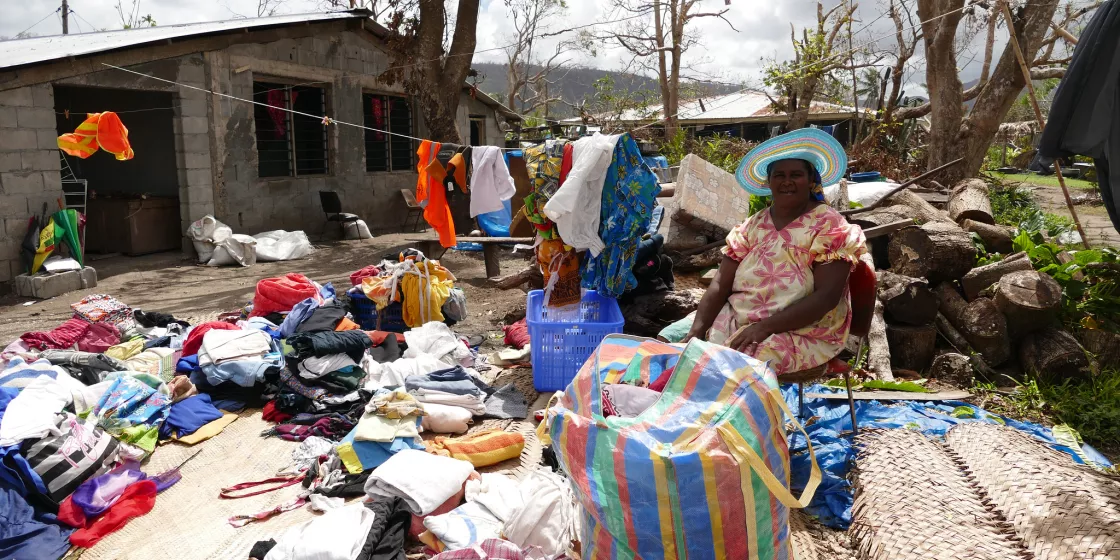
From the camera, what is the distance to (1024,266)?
15.4ft

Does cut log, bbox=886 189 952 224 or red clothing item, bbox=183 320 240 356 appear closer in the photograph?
red clothing item, bbox=183 320 240 356

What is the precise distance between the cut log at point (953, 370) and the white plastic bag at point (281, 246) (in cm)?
876

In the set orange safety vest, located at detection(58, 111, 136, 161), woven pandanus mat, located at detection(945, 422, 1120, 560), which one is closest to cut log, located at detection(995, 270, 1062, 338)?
woven pandanus mat, located at detection(945, 422, 1120, 560)

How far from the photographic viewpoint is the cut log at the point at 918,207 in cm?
611

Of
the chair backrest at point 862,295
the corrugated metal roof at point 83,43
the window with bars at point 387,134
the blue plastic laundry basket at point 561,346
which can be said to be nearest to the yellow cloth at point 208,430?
the blue plastic laundry basket at point 561,346

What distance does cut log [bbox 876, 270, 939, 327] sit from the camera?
4.66 metres

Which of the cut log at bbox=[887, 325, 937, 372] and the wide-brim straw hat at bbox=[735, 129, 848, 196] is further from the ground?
the wide-brim straw hat at bbox=[735, 129, 848, 196]

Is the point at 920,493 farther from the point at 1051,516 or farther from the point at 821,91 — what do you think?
the point at 821,91

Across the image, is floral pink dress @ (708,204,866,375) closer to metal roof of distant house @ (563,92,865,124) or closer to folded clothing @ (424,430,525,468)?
folded clothing @ (424,430,525,468)

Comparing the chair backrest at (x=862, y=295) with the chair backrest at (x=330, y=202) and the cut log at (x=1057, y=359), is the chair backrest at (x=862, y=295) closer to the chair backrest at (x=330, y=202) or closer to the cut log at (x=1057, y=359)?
the cut log at (x=1057, y=359)

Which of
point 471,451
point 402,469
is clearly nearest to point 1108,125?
point 471,451

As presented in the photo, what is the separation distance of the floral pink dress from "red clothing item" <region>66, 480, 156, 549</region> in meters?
2.83

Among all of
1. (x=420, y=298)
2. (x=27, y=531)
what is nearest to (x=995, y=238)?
(x=420, y=298)

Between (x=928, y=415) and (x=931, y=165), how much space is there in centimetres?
845
